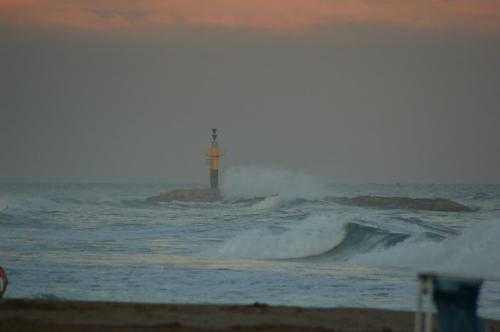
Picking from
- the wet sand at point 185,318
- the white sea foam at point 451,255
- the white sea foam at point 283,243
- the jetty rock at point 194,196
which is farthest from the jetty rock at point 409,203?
the wet sand at point 185,318

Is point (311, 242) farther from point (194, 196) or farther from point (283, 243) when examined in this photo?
point (194, 196)

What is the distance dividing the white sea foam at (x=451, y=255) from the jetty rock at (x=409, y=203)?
2557cm

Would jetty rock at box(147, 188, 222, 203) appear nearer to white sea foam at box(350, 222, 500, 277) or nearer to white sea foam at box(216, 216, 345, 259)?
white sea foam at box(216, 216, 345, 259)

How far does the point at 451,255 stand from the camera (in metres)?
20.2

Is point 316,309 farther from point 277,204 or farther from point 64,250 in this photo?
point 277,204

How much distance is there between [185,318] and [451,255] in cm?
1183

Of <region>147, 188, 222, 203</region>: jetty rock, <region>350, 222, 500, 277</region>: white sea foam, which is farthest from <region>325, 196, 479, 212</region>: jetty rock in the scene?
<region>350, 222, 500, 277</region>: white sea foam

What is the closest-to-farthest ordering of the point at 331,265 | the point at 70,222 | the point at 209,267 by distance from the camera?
the point at 209,267, the point at 331,265, the point at 70,222

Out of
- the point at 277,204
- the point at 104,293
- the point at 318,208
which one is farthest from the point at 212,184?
the point at 104,293

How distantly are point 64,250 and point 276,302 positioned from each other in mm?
9271

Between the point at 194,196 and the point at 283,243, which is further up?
the point at 283,243

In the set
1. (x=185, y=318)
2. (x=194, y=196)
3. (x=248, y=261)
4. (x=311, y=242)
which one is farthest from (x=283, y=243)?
(x=194, y=196)

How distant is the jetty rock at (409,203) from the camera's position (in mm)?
46844

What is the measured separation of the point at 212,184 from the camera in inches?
2354
